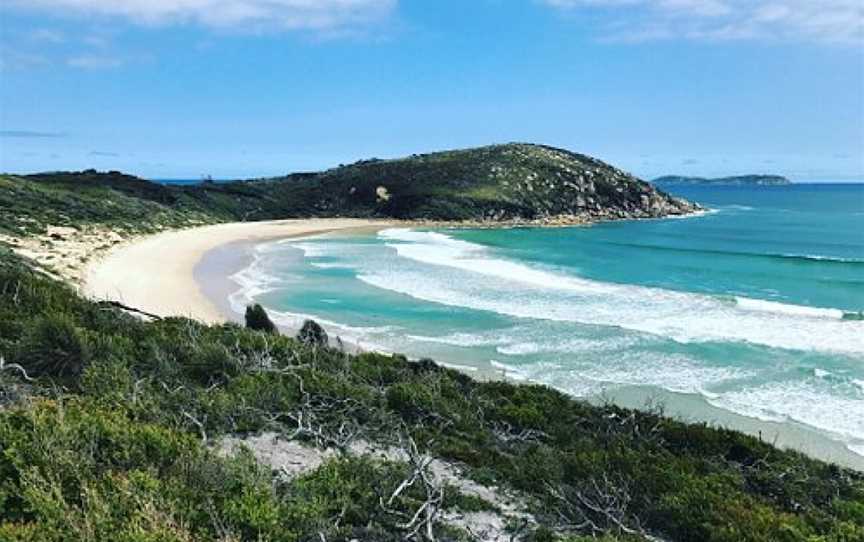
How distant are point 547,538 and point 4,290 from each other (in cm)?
1085

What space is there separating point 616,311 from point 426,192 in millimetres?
57048

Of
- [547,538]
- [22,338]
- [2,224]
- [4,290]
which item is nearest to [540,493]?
[547,538]

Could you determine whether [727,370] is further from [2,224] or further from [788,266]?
[2,224]

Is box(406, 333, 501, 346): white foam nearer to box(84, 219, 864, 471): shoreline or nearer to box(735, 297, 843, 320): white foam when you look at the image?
box(84, 219, 864, 471): shoreline

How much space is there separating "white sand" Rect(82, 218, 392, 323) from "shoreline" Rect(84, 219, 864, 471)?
0.10 feet

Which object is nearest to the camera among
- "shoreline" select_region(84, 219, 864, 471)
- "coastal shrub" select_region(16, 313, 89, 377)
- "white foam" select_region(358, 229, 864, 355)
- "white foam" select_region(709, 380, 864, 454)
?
"coastal shrub" select_region(16, 313, 89, 377)

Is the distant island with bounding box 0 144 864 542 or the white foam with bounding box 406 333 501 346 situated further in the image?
the white foam with bounding box 406 333 501 346

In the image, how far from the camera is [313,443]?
780 centimetres

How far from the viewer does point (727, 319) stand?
81.2ft

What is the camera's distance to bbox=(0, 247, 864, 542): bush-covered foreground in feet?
17.1

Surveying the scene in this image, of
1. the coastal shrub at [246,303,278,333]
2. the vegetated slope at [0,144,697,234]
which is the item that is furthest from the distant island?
the vegetated slope at [0,144,697,234]

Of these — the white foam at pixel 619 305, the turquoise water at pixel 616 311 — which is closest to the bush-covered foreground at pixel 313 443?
the turquoise water at pixel 616 311

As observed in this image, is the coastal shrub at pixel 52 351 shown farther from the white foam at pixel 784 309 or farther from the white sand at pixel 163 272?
the white foam at pixel 784 309

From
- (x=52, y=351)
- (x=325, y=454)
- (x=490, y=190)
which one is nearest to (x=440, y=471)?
(x=325, y=454)
